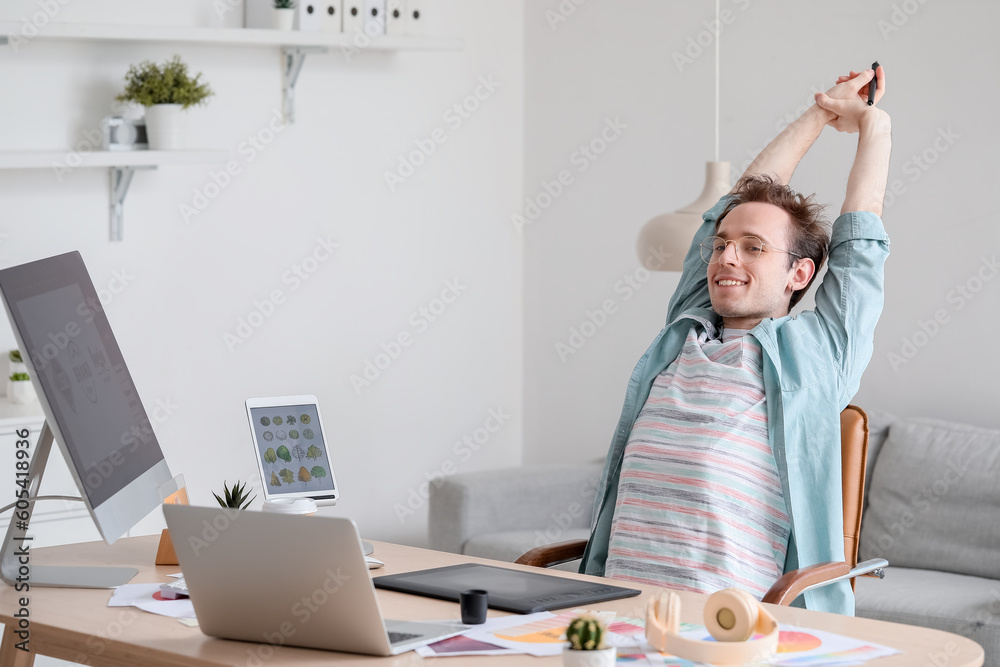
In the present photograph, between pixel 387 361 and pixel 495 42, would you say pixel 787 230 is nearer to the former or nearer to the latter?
pixel 387 361

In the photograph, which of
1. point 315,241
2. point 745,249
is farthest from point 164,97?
point 745,249

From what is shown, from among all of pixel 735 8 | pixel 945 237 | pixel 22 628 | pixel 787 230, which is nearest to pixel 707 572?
pixel 787 230

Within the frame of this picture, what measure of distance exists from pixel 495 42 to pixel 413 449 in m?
1.61

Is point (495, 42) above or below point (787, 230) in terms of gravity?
above

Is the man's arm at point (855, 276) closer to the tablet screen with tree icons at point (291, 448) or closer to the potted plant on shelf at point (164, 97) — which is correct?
the tablet screen with tree icons at point (291, 448)

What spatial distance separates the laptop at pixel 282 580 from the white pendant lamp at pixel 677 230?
62.6 inches

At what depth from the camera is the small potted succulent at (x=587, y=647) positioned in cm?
122

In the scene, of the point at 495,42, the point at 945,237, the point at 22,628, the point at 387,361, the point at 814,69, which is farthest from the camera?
the point at 495,42

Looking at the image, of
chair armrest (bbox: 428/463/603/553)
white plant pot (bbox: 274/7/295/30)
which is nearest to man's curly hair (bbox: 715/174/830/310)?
chair armrest (bbox: 428/463/603/553)

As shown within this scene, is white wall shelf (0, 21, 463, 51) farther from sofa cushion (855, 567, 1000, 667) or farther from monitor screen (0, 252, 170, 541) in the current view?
sofa cushion (855, 567, 1000, 667)

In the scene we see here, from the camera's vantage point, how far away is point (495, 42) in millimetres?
4566

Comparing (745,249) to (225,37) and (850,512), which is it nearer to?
(850,512)

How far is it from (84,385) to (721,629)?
0.91 metres

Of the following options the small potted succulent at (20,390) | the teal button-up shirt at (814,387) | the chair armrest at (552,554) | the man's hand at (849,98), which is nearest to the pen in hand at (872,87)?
the man's hand at (849,98)
